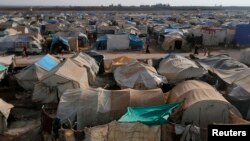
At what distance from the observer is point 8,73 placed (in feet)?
89.5

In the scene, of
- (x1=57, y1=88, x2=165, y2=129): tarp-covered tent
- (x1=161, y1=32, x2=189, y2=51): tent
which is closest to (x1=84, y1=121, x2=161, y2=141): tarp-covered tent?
(x1=57, y1=88, x2=165, y2=129): tarp-covered tent

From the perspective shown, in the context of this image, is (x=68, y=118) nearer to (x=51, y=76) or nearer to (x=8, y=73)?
(x=51, y=76)

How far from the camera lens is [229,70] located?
24.2 meters

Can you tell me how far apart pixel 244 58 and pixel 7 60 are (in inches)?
821

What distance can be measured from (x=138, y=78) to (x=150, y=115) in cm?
806

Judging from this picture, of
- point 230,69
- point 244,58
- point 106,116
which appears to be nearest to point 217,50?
point 244,58

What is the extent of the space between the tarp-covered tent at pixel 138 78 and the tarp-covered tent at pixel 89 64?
85.1 inches

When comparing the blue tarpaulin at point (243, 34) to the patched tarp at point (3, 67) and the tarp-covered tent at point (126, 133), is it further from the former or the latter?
the tarp-covered tent at point (126, 133)

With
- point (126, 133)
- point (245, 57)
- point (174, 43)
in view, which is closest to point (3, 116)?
point (126, 133)

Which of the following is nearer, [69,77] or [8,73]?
[69,77]

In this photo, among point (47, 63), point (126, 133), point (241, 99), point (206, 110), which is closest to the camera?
point (126, 133)

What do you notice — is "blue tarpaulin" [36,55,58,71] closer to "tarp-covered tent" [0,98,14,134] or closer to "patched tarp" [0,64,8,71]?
"patched tarp" [0,64,8,71]

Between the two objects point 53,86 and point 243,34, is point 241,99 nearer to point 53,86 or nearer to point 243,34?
point 53,86

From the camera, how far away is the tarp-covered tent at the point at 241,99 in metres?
18.0
